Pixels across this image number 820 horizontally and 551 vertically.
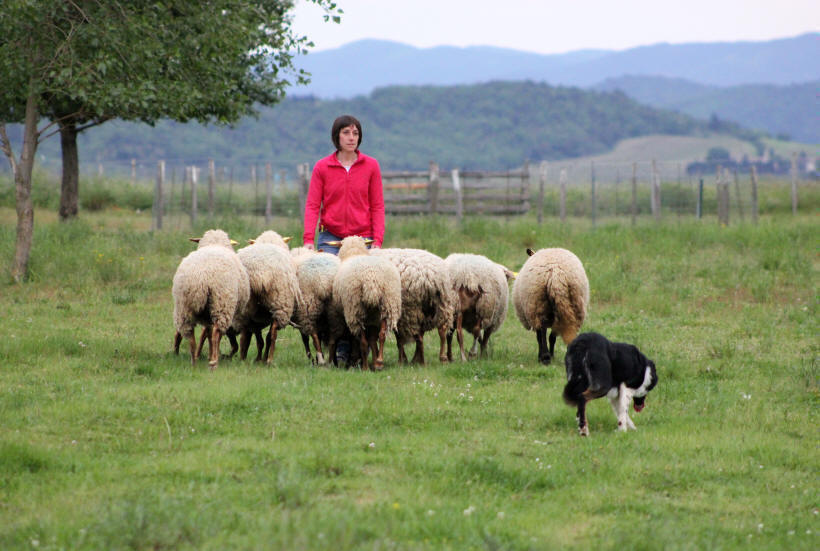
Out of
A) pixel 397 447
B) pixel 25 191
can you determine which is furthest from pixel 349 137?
pixel 25 191

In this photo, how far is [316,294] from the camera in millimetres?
9531

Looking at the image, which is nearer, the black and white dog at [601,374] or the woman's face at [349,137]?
the black and white dog at [601,374]

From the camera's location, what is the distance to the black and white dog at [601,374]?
22.3ft

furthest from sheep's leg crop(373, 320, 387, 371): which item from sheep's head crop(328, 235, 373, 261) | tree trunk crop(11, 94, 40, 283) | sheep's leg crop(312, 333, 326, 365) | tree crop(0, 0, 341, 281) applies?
tree trunk crop(11, 94, 40, 283)

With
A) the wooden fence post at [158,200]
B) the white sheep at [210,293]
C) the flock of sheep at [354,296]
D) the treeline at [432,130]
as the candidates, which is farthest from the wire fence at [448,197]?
the treeline at [432,130]

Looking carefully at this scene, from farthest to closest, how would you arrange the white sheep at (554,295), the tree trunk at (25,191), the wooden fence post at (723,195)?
1. the wooden fence post at (723,195)
2. the tree trunk at (25,191)
3. the white sheep at (554,295)

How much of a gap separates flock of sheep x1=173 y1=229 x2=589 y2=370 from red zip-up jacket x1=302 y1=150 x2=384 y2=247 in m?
0.39

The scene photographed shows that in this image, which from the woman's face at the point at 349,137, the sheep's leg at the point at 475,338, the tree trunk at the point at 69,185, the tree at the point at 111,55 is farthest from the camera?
Answer: the tree trunk at the point at 69,185

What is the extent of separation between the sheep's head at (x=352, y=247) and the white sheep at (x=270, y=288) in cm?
55

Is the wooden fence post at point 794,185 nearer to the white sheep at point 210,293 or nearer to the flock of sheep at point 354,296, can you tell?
the flock of sheep at point 354,296

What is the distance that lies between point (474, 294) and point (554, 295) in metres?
1.07

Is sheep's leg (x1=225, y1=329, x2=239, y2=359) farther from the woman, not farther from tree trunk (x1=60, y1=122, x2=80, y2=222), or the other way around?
tree trunk (x1=60, y1=122, x2=80, y2=222)

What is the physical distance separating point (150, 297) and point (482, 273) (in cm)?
596

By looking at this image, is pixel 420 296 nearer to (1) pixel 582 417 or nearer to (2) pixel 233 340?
(2) pixel 233 340
